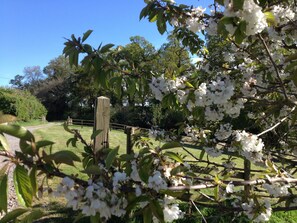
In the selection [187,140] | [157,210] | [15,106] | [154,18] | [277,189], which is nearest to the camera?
[157,210]

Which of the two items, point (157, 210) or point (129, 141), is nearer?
point (157, 210)

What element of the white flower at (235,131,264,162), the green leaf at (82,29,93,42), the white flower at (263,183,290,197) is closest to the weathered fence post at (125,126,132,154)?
the green leaf at (82,29,93,42)

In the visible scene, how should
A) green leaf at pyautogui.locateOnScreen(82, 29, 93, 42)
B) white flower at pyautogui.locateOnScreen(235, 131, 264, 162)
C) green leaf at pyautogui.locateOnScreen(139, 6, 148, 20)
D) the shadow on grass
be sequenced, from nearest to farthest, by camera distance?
white flower at pyautogui.locateOnScreen(235, 131, 264, 162)
green leaf at pyautogui.locateOnScreen(82, 29, 93, 42)
green leaf at pyautogui.locateOnScreen(139, 6, 148, 20)
the shadow on grass

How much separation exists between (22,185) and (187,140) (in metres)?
2.09

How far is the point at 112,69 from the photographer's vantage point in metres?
2.24

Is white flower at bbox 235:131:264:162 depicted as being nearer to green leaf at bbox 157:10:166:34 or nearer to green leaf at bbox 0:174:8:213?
green leaf at bbox 157:10:166:34

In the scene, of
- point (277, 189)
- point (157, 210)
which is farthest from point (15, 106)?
point (157, 210)

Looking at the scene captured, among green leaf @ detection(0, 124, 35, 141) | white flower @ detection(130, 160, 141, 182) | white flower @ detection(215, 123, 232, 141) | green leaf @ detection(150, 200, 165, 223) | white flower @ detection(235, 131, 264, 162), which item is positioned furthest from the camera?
white flower @ detection(215, 123, 232, 141)

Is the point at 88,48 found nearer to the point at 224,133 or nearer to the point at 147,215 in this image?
the point at 224,133

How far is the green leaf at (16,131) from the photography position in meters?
1.05

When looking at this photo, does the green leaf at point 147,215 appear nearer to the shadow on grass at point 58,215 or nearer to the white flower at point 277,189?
the white flower at point 277,189

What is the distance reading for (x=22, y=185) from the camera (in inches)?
42.8

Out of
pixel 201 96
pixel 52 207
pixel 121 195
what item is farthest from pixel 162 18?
pixel 52 207

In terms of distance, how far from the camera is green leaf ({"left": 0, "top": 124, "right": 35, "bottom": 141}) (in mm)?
1054
